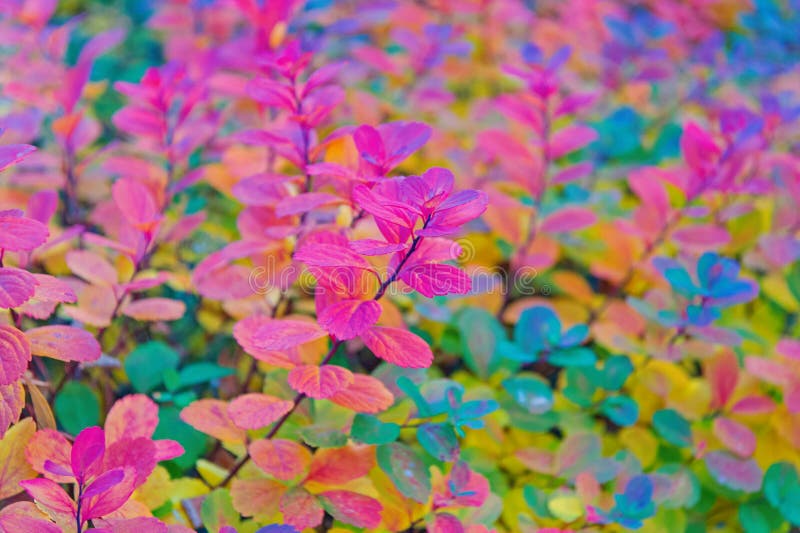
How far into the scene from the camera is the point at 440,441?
2.60ft

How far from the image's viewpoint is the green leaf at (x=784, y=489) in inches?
36.1

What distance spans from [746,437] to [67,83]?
1.16 metres

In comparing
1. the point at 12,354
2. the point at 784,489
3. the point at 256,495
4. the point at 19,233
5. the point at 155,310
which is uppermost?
the point at 19,233

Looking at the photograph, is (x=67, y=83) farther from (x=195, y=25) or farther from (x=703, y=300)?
(x=703, y=300)

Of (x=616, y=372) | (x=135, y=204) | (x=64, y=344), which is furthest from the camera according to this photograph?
(x=616, y=372)

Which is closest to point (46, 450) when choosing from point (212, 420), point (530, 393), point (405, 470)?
point (212, 420)

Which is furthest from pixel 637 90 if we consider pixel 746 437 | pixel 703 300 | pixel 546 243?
pixel 746 437

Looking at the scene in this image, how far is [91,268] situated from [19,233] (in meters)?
0.29

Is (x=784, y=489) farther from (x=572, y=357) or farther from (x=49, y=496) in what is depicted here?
(x=49, y=496)

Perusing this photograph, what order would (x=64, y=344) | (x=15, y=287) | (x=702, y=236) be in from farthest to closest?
(x=702, y=236) → (x=64, y=344) → (x=15, y=287)

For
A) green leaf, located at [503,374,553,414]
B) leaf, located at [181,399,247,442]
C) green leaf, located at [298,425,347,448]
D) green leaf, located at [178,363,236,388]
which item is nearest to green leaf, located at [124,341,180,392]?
green leaf, located at [178,363,236,388]

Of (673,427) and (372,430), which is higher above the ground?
(372,430)

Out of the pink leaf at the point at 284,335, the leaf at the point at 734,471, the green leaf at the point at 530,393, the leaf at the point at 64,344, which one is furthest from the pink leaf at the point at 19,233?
the leaf at the point at 734,471

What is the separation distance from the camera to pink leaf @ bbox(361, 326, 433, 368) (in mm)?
710
